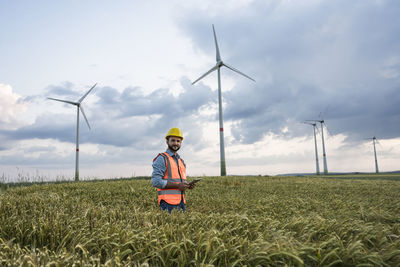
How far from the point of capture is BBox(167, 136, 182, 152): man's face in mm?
7520

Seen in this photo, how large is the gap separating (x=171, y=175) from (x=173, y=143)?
2.84ft

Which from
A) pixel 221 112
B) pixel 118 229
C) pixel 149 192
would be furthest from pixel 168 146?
pixel 221 112

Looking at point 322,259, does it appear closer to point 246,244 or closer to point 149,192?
point 246,244

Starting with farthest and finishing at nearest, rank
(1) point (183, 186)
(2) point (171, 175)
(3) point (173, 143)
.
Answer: (3) point (173, 143) < (2) point (171, 175) < (1) point (183, 186)

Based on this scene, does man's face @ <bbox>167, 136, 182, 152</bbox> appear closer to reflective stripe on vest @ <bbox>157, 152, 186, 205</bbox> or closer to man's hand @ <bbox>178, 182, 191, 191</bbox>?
reflective stripe on vest @ <bbox>157, 152, 186, 205</bbox>

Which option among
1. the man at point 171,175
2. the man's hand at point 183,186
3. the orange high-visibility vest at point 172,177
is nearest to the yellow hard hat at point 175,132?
the man at point 171,175

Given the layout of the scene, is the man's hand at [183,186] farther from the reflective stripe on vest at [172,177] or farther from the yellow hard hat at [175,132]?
the yellow hard hat at [175,132]

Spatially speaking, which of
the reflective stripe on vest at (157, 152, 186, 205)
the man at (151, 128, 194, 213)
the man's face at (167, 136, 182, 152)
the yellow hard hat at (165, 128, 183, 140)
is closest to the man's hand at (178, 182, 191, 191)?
the man at (151, 128, 194, 213)

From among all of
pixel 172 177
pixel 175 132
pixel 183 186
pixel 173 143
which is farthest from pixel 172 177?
pixel 175 132

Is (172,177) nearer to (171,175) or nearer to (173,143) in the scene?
(171,175)

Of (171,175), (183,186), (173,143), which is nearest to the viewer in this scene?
(183,186)

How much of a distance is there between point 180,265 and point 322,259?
221 centimetres

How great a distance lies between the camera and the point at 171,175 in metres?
7.26

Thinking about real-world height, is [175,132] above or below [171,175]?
above
